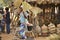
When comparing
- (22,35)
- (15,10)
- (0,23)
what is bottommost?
(22,35)

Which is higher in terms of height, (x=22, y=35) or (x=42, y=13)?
(x=42, y=13)

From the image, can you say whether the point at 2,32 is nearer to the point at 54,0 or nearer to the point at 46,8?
the point at 46,8

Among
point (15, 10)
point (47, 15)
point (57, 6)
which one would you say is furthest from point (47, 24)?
point (15, 10)

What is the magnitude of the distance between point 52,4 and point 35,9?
180 millimetres

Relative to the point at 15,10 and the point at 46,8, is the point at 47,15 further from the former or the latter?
the point at 15,10

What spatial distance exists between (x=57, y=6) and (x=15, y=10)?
43 centimetres

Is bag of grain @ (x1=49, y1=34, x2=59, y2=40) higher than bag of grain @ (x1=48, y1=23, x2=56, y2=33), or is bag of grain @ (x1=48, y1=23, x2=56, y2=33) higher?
bag of grain @ (x1=48, y1=23, x2=56, y2=33)

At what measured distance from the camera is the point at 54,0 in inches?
71.9

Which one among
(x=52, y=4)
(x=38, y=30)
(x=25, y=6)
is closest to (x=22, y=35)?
Answer: (x=38, y=30)

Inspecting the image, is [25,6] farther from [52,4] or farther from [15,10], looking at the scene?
[52,4]

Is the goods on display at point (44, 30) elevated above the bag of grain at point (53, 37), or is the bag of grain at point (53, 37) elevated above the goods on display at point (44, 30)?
the goods on display at point (44, 30)

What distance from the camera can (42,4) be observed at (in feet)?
5.98

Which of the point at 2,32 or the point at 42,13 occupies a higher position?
the point at 42,13

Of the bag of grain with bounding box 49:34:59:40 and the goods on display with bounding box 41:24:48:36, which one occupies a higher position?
Answer: the goods on display with bounding box 41:24:48:36
